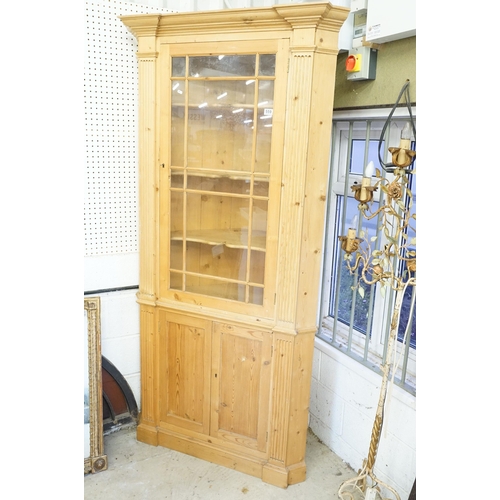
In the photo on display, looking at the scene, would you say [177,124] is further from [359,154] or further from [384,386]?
[384,386]

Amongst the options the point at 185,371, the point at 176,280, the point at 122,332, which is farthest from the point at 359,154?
the point at 122,332

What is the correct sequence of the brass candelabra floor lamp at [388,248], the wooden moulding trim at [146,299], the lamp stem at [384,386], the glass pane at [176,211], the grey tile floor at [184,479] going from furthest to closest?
1. the wooden moulding trim at [146,299]
2. the glass pane at [176,211]
3. the grey tile floor at [184,479]
4. the lamp stem at [384,386]
5. the brass candelabra floor lamp at [388,248]

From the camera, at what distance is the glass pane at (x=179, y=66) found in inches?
88.5

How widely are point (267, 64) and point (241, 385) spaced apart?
155 centimetres

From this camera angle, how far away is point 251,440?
2.45m

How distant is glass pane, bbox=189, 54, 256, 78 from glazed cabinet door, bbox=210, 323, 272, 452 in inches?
47.8

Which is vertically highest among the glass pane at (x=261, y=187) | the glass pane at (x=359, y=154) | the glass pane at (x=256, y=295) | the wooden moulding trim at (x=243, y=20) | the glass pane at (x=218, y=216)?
the wooden moulding trim at (x=243, y=20)

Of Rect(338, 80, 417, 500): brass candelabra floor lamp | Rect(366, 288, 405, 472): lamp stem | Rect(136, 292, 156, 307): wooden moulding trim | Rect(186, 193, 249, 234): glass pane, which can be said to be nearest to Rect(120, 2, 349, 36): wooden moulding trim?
Rect(338, 80, 417, 500): brass candelabra floor lamp

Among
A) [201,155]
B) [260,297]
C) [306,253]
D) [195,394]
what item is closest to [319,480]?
[195,394]

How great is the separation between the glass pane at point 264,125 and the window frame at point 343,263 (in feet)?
1.68

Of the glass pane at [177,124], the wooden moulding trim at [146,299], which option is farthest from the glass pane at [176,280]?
the glass pane at [177,124]

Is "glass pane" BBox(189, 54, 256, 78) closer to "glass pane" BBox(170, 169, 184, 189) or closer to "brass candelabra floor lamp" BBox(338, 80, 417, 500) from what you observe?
"glass pane" BBox(170, 169, 184, 189)

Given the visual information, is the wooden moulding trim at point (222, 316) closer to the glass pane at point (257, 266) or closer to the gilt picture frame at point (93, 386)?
the glass pane at point (257, 266)

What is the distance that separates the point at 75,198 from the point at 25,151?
0.07 meters
